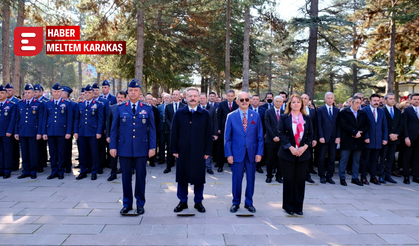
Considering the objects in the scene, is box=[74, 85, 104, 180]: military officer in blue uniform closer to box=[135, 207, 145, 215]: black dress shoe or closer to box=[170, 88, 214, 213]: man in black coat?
box=[135, 207, 145, 215]: black dress shoe

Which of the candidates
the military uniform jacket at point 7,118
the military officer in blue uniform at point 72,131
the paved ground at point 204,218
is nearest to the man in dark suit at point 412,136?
the paved ground at point 204,218

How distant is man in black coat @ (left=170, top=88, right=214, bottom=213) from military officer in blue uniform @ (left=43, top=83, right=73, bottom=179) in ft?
12.2

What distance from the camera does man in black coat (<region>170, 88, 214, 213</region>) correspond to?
15.3ft

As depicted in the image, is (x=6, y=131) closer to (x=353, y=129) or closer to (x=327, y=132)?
(x=327, y=132)

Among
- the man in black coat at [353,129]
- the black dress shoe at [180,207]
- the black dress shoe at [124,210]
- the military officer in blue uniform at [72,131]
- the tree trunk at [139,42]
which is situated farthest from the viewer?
the tree trunk at [139,42]

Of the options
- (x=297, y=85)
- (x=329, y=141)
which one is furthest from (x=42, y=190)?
(x=297, y=85)

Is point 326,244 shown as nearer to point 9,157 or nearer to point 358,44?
point 9,157

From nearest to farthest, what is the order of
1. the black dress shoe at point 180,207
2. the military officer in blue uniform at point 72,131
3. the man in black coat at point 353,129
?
1. the black dress shoe at point 180,207
2. the man in black coat at point 353,129
3. the military officer in blue uniform at point 72,131

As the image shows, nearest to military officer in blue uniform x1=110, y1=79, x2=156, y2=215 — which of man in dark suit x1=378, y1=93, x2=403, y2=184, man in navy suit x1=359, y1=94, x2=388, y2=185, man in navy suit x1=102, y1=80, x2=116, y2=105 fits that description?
man in navy suit x1=102, y1=80, x2=116, y2=105

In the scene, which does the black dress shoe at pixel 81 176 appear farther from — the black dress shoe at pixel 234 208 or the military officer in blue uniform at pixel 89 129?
the black dress shoe at pixel 234 208

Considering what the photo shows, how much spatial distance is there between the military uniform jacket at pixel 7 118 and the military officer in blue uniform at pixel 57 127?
0.87m

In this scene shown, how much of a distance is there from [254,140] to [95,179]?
4293mm

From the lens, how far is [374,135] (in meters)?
6.97

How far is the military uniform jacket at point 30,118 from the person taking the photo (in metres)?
7.00
